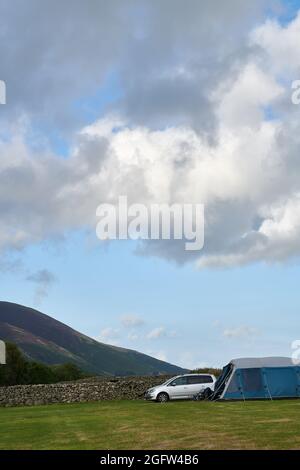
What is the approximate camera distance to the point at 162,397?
35.7 meters

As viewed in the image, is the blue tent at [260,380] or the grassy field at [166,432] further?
the blue tent at [260,380]

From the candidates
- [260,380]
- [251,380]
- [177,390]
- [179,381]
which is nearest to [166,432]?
[251,380]

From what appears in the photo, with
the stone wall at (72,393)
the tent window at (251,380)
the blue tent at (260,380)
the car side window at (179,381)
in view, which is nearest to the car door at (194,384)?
the car side window at (179,381)

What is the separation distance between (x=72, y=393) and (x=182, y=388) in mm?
9872

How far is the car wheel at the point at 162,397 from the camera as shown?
3572 cm

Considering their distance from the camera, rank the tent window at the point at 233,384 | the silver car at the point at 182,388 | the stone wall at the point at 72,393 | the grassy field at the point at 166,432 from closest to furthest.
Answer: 1. the grassy field at the point at 166,432
2. the tent window at the point at 233,384
3. the silver car at the point at 182,388
4. the stone wall at the point at 72,393

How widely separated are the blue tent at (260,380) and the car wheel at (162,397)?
9.48 feet

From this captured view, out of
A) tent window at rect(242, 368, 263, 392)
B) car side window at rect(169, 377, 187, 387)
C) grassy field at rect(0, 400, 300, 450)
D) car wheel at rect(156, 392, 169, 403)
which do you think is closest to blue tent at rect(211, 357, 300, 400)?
tent window at rect(242, 368, 263, 392)

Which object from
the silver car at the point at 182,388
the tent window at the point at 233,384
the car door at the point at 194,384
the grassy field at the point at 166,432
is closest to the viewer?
the grassy field at the point at 166,432

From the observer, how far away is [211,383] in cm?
3638

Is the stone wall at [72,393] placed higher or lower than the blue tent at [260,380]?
lower

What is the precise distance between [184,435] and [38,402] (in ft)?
88.1

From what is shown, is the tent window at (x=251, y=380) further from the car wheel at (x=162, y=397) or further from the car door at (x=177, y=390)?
the car wheel at (x=162, y=397)
